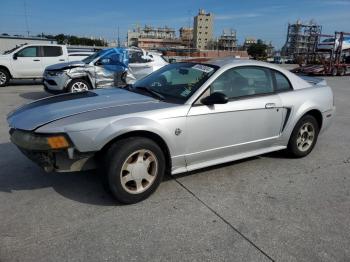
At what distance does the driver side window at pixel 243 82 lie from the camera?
3.85 meters

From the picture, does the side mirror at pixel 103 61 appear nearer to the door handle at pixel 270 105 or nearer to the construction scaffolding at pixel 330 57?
the door handle at pixel 270 105

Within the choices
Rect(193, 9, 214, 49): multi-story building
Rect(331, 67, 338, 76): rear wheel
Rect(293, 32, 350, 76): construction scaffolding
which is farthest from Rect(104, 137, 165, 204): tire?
Rect(193, 9, 214, 49): multi-story building

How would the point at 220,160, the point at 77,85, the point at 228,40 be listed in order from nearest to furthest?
1. the point at 220,160
2. the point at 77,85
3. the point at 228,40

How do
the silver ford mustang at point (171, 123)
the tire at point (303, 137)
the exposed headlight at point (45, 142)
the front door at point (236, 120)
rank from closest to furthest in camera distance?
the exposed headlight at point (45, 142) → the silver ford mustang at point (171, 123) → the front door at point (236, 120) → the tire at point (303, 137)

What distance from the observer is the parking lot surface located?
2.59 m

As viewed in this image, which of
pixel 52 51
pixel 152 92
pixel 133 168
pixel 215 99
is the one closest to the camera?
pixel 133 168

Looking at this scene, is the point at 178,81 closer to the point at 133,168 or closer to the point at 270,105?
the point at 270,105

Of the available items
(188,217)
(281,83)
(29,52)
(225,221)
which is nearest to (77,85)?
→ (29,52)

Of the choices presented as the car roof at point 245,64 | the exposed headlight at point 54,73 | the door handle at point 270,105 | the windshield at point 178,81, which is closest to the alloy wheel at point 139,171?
the windshield at point 178,81

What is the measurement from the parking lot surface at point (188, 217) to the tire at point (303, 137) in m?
0.32

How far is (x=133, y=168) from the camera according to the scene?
324cm

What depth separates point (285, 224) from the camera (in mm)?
3021

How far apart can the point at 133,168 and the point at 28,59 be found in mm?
11420

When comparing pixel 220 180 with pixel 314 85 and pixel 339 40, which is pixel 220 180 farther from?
pixel 339 40
